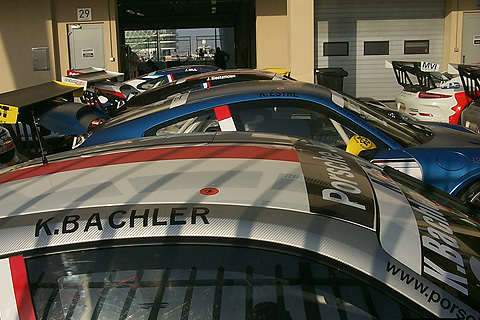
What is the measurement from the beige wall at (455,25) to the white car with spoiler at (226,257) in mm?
16311

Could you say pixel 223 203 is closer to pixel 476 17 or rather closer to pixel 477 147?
pixel 477 147

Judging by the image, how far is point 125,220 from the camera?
188 centimetres

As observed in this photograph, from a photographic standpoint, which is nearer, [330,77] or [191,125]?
[191,125]

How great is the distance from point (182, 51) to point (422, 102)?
31182mm

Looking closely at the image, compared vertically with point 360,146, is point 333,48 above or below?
above

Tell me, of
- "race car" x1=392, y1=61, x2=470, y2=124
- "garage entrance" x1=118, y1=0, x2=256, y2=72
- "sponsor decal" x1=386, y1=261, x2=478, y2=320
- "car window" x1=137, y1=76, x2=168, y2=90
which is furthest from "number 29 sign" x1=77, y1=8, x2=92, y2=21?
"sponsor decal" x1=386, y1=261, x2=478, y2=320

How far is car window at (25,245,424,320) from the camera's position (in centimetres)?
185

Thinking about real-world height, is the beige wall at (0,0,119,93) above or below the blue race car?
above

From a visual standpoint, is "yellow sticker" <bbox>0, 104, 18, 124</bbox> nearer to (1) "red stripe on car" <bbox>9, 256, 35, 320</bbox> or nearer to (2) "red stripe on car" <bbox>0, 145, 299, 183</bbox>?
(2) "red stripe on car" <bbox>0, 145, 299, 183</bbox>

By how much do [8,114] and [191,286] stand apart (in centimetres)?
207

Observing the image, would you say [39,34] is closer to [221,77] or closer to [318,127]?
[221,77]

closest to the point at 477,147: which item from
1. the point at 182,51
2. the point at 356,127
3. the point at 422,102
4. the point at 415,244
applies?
the point at 356,127

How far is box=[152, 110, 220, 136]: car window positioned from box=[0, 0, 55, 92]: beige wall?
13293mm

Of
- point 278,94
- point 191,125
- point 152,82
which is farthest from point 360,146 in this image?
point 152,82
